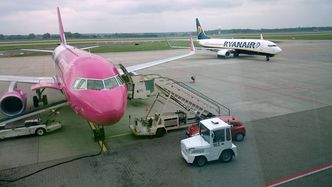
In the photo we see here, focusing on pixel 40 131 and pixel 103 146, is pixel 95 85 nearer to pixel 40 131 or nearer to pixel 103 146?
pixel 103 146

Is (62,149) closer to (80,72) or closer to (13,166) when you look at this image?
(13,166)

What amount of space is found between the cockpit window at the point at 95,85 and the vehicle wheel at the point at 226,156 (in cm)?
581

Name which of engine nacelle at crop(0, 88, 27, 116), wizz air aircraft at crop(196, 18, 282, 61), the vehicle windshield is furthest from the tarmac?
wizz air aircraft at crop(196, 18, 282, 61)

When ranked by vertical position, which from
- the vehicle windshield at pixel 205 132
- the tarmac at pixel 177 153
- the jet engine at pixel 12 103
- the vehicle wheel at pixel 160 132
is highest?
the jet engine at pixel 12 103

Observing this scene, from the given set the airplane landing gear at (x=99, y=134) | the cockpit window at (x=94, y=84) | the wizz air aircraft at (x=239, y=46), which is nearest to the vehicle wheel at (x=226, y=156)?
the cockpit window at (x=94, y=84)

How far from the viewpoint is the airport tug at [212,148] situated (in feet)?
36.4

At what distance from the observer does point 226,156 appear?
449 inches

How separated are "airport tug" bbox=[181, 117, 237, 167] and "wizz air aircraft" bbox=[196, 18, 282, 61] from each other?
3404 centimetres

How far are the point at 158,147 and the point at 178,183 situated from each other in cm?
332

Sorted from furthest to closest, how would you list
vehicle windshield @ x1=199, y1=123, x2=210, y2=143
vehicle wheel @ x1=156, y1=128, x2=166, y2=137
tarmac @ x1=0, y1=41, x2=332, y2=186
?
1. vehicle wheel @ x1=156, y1=128, x2=166, y2=137
2. vehicle windshield @ x1=199, y1=123, x2=210, y2=143
3. tarmac @ x1=0, y1=41, x2=332, y2=186

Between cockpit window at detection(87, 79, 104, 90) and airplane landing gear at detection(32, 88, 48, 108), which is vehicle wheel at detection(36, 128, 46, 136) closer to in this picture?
cockpit window at detection(87, 79, 104, 90)

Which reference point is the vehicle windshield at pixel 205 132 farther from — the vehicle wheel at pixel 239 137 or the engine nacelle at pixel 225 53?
the engine nacelle at pixel 225 53

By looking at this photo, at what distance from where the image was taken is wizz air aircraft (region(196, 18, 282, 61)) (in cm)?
4209

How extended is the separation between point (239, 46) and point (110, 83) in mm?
37937
